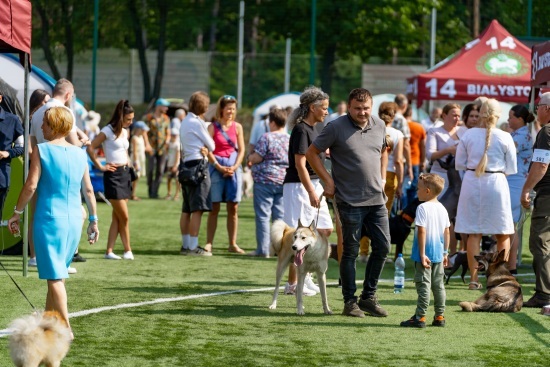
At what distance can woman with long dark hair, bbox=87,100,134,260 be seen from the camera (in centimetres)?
1207

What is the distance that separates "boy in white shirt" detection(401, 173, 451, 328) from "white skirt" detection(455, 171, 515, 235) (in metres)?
2.15

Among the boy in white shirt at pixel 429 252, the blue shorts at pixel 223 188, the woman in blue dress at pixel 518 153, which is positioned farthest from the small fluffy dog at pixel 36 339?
the blue shorts at pixel 223 188

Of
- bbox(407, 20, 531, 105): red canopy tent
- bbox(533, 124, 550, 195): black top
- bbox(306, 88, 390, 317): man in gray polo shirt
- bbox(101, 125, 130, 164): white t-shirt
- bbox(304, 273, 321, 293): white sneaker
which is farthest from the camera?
bbox(407, 20, 531, 105): red canopy tent

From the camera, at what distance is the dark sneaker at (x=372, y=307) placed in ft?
28.7

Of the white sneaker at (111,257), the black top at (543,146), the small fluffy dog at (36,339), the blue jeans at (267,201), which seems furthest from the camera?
the blue jeans at (267,201)

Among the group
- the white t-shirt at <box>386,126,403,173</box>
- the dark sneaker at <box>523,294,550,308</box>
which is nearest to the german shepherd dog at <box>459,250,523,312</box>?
the dark sneaker at <box>523,294,550,308</box>

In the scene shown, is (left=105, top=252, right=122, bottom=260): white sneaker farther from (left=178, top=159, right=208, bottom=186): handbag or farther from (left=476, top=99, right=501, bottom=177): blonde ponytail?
(left=476, top=99, right=501, bottom=177): blonde ponytail

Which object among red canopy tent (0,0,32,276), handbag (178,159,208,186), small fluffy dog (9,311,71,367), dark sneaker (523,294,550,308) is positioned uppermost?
red canopy tent (0,0,32,276)

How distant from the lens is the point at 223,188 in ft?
44.4

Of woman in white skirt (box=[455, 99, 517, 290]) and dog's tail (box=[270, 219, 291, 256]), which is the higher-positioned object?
woman in white skirt (box=[455, 99, 517, 290])

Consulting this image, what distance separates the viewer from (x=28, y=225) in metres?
10.8

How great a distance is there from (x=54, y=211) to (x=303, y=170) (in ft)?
9.24

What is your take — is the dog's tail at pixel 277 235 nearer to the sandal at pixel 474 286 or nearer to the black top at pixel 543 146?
the black top at pixel 543 146

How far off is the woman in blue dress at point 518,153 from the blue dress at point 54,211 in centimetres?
578
